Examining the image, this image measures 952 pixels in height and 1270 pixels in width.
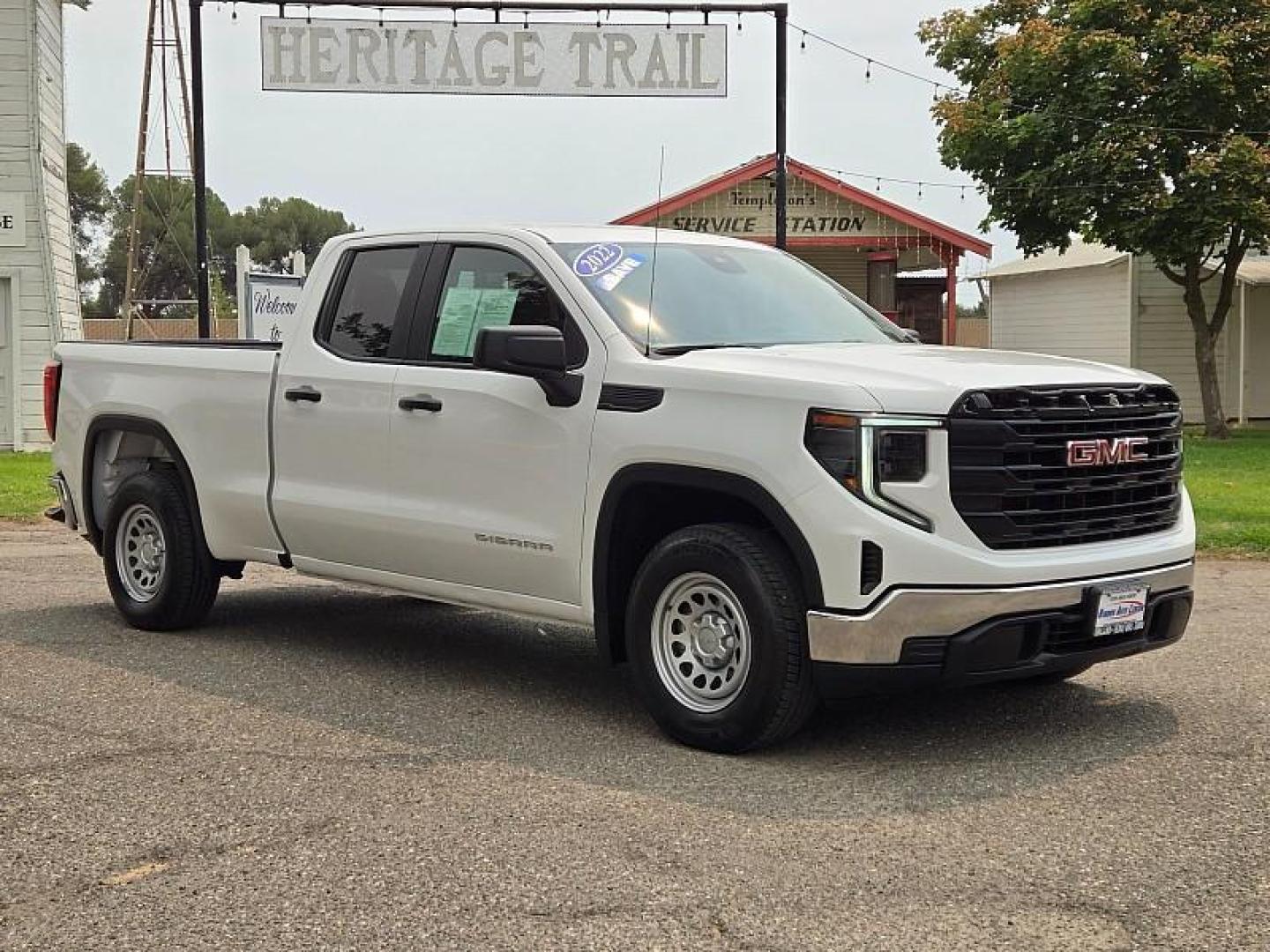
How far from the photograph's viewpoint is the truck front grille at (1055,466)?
5.35 meters

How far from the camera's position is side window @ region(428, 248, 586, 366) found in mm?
6539

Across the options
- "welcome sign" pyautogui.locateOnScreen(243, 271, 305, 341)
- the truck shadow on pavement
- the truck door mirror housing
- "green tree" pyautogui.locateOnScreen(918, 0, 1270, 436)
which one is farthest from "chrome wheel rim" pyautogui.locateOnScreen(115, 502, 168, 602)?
"green tree" pyautogui.locateOnScreen(918, 0, 1270, 436)

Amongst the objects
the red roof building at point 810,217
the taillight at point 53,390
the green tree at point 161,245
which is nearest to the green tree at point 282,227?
the green tree at point 161,245

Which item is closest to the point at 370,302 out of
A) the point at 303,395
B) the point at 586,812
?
the point at 303,395

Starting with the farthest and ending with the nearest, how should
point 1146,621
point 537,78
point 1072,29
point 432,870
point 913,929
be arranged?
point 1072,29 → point 537,78 → point 1146,621 → point 432,870 → point 913,929

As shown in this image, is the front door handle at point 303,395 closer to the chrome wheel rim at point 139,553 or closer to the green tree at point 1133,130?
the chrome wheel rim at point 139,553

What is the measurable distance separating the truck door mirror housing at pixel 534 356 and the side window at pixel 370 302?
113 cm

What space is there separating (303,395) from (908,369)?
299cm

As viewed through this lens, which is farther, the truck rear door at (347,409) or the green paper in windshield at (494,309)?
the truck rear door at (347,409)

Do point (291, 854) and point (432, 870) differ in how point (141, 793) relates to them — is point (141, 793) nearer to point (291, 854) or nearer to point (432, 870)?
point (291, 854)

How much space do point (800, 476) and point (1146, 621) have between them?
4.87 feet

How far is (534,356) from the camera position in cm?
600

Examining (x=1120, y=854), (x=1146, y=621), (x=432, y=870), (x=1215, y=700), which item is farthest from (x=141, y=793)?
(x=1215, y=700)

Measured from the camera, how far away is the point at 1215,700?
6570mm
